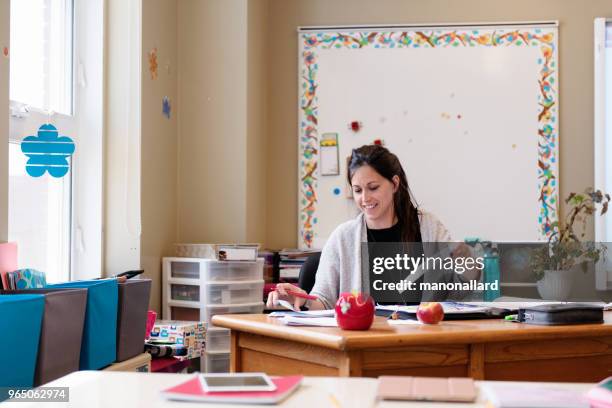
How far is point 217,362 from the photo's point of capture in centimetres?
405

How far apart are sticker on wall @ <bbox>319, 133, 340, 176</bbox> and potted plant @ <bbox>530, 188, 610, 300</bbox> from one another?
1223 mm

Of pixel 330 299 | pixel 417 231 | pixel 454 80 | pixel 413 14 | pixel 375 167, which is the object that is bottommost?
pixel 330 299

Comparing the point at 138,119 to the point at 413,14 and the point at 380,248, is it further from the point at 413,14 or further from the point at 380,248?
the point at 413,14

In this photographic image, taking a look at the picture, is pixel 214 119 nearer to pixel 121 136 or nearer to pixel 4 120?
pixel 121 136

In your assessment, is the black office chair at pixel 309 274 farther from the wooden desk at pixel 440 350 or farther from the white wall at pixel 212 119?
the white wall at pixel 212 119

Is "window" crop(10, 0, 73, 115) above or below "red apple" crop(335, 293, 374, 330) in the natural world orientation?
above

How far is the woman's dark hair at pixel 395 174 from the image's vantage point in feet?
10.5

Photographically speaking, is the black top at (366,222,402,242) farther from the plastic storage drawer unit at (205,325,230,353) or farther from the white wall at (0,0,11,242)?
the white wall at (0,0,11,242)

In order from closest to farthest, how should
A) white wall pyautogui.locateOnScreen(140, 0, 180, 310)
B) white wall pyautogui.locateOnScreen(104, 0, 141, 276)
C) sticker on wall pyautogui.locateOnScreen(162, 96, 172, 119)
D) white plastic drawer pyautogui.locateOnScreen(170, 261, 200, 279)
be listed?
white wall pyautogui.locateOnScreen(104, 0, 141, 276)
white wall pyautogui.locateOnScreen(140, 0, 180, 310)
white plastic drawer pyautogui.locateOnScreen(170, 261, 200, 279)
sticker on wall pyautogui.locateOnScreen(162, 96, 172, 119)

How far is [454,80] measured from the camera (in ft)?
16.3

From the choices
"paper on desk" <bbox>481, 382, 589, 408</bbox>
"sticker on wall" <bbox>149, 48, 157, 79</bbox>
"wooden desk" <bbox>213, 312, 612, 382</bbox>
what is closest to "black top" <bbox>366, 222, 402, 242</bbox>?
"wooden desk" <bbox>213, 312, 612, 382</bbox>

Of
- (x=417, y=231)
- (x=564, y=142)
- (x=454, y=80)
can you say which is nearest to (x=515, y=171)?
(x=564, y=142)

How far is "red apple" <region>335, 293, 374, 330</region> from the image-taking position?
2.29 metres

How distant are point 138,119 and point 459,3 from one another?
85.3 inches
